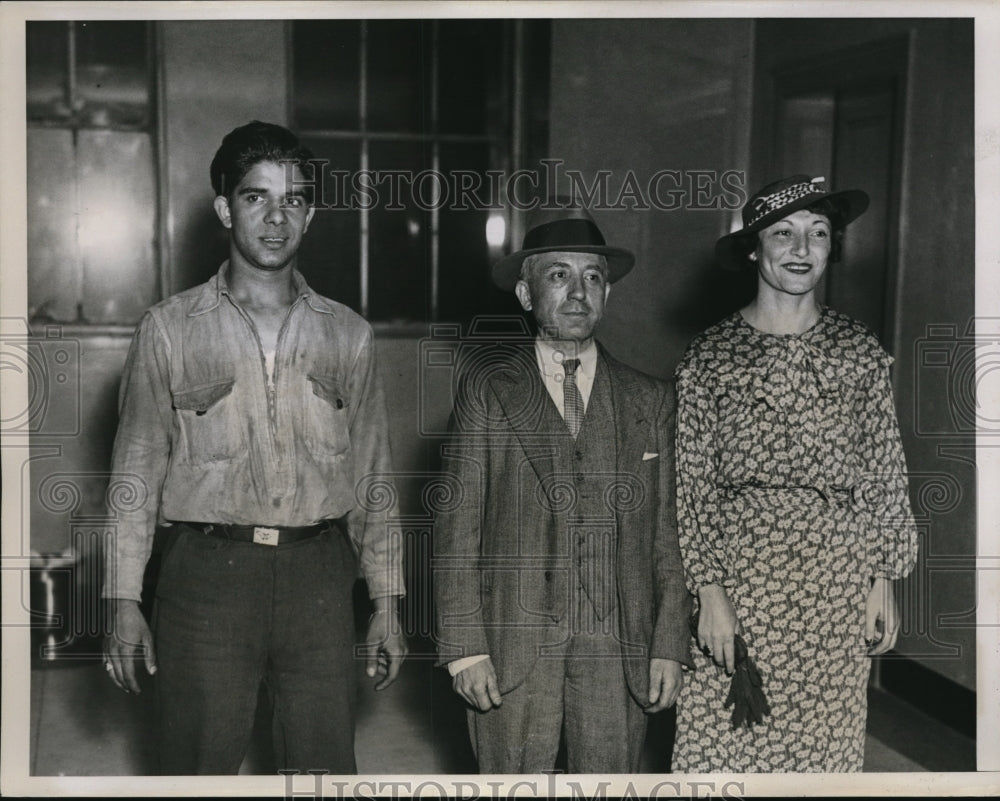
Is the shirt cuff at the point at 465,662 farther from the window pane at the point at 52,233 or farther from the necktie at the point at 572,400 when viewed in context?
the window pane at the point at 52,233

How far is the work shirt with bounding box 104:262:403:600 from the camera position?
3375mm

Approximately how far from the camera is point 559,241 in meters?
3.28

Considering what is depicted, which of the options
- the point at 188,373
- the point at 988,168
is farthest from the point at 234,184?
the point at 988,168

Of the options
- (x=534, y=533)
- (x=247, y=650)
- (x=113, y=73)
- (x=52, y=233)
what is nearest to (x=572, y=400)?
(x=534, y=533)

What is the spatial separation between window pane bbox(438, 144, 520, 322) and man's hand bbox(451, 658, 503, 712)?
3.89 feet

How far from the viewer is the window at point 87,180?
12.2ft

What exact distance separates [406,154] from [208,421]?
120cm

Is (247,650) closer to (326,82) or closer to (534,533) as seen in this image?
(534,533)

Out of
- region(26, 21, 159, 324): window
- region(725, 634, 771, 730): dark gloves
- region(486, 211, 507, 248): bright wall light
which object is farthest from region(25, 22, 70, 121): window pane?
region(725, 634, 771, 730): dark gloves

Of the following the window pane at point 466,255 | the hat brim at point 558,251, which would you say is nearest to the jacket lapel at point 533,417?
the hat brim at point 558,251

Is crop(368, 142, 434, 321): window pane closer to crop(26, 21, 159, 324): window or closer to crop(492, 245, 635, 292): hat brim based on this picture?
crop(492, 245, 635, 292): hat brim

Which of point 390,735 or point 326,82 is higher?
point 326,82

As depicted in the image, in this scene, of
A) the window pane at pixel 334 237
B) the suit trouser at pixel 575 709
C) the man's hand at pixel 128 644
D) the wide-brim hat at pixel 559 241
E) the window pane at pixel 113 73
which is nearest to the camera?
the suit trouser at pixel 575 709

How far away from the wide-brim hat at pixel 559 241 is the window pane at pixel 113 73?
1.58 meters
